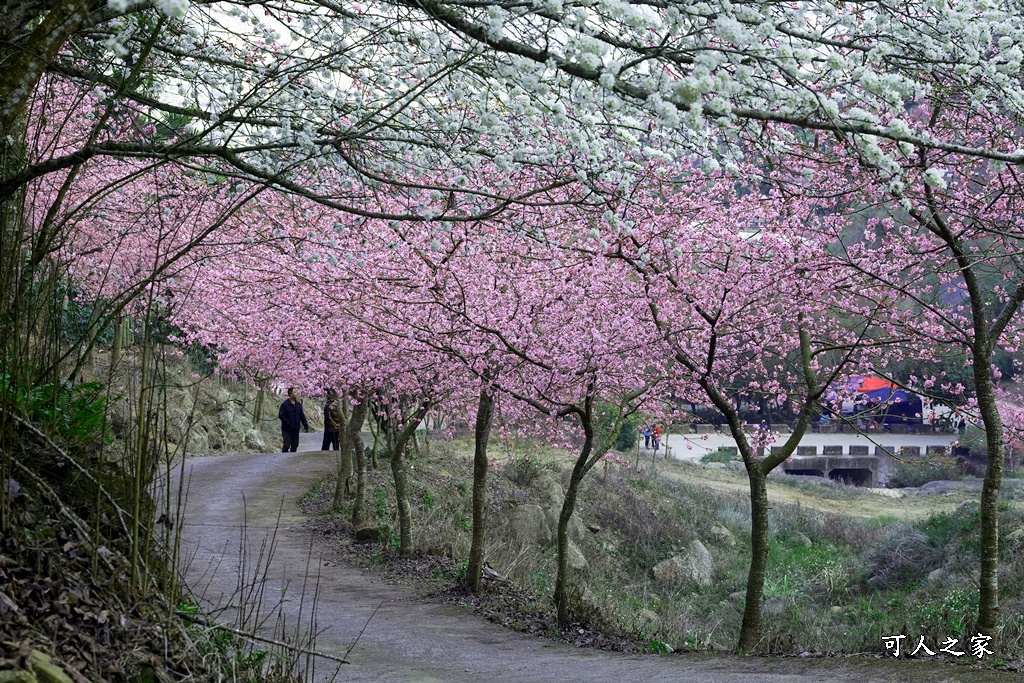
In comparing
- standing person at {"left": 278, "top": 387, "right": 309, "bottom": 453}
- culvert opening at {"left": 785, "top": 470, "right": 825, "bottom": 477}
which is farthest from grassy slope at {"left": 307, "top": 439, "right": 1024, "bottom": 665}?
culvert opening at {"left": 785, "top": 470, "right": 825, "bottom": 477}

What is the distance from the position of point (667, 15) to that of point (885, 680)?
5.08 m

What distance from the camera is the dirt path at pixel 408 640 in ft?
24.0

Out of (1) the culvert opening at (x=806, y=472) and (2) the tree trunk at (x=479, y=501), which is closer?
(2) the tree trunk at (x=479, y=501)

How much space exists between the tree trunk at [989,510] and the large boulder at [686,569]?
10.3 m

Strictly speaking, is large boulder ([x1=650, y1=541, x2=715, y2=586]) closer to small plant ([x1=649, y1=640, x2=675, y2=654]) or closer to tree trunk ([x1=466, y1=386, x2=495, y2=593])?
tree trunk ([x1=466, y1=386, x2=495, y2=593])

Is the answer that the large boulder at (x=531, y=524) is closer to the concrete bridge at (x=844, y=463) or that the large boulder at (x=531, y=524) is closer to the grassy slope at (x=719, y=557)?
the grassy slope at (x=719, y=557)

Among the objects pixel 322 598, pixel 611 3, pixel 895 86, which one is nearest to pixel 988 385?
pixel 895 86

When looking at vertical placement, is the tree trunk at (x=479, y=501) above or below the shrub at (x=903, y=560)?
above

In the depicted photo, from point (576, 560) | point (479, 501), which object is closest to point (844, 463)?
point (576, 560)

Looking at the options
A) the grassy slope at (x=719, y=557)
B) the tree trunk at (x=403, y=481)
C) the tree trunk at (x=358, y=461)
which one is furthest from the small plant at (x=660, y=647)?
the tree trunk at (x=358, y=461)

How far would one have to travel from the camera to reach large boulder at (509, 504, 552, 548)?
1747 cm

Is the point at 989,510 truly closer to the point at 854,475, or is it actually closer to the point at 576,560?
the point at 576,560

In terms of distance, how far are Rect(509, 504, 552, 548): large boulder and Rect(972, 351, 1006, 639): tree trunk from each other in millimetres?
9393

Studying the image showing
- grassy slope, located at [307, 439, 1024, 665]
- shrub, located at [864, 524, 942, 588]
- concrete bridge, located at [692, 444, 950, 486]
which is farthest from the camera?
concrete bridge, located at [692, 444, 950, 486]
